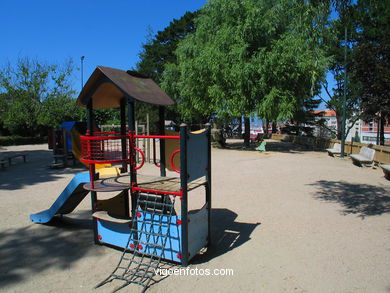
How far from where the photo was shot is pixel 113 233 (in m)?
4.60

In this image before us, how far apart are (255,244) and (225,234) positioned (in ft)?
2.12

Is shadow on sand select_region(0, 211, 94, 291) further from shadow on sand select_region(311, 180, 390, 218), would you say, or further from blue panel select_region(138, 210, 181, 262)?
shadow on sand select_region(311, 180, 390, 218)

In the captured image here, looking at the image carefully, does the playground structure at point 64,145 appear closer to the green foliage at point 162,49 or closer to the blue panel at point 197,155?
the blue panel at point 197,155

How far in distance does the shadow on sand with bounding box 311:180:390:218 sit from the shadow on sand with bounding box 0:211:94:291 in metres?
5.16

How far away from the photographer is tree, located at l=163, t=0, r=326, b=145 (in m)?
17.4

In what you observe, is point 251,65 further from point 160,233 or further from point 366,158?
point 160,233

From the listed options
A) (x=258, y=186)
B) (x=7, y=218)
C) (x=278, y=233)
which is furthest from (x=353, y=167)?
(x=7, y=218)

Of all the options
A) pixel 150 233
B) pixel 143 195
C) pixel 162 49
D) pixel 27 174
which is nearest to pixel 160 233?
pixel 150 233

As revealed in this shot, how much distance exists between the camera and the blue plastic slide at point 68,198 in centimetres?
503

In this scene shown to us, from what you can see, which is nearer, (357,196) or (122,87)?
(122,87)

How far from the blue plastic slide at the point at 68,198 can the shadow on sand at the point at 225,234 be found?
2260 mm

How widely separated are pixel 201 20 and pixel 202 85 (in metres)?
5.43

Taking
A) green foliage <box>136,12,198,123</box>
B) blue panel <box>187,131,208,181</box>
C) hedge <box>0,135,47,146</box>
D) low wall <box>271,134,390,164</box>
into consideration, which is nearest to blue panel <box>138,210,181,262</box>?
blue panel <box>187,131,208,181</box>

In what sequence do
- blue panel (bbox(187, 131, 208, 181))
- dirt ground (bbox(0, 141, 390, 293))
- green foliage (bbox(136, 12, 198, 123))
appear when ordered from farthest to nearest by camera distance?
green foliage (bbox(136, 12, 198, 123)) → blue panel (bbox(187, 131, 208, 181)) → dirt ground (bbox(0, 141, 390, 293))
